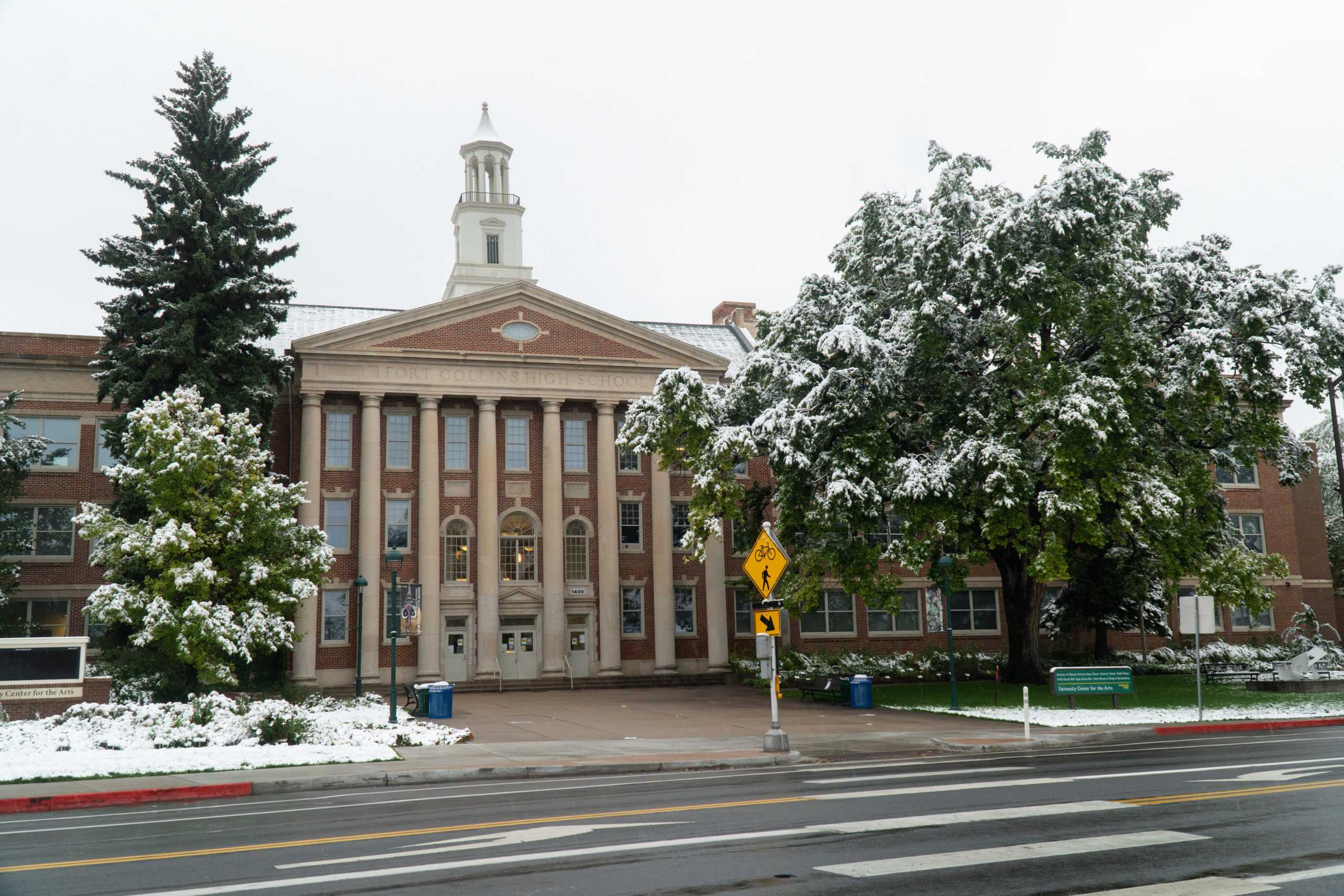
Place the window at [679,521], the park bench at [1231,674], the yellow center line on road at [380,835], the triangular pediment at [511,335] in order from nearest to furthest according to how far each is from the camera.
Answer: the yellow center line on road at [380,835]
the park bench at [1231,674]
the triangular pediment at [511,335]
the window at [679,521]

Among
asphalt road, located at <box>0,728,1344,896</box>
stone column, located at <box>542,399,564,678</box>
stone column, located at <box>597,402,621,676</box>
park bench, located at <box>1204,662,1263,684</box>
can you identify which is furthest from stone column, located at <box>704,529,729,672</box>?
asphalt road, located at <box>0,728,1344,896</box>

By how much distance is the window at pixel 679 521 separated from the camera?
44.5 meters

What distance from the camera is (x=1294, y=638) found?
4703 cm

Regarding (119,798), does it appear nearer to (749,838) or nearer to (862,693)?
(749,838)

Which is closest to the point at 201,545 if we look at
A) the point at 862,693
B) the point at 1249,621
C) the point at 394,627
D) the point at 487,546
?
the point at 394,627

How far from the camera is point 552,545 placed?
4125cm

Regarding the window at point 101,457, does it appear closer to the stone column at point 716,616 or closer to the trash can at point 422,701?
the trash can at point 422,701

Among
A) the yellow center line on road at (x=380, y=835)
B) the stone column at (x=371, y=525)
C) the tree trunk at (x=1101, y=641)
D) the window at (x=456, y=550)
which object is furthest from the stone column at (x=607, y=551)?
the yellow center line on road at (x=380, y=835)

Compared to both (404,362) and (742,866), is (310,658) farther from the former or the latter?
(742,866)

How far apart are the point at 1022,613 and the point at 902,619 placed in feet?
47.7

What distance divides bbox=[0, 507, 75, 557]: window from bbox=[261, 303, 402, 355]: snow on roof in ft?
34.4

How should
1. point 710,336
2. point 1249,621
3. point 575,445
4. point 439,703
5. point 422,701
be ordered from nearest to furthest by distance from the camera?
point 439,703, point 422,701, point 575,445, point 1249,621, point 710,336

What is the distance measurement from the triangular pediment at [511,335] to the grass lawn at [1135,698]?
1531cm

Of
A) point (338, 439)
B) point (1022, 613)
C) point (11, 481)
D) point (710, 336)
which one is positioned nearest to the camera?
point (1022, 613)
